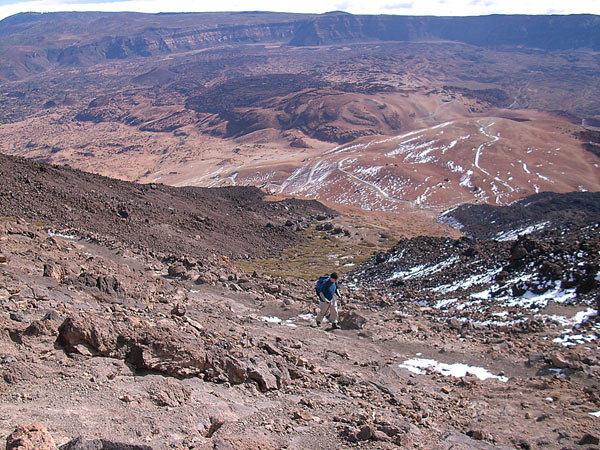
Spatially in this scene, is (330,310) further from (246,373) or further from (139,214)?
(139,214)

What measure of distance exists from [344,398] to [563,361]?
437cm

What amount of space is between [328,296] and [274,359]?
360cm

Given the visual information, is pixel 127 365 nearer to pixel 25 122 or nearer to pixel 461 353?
pixel 461 353

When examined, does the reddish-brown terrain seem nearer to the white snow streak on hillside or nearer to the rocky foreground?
the rocky foreground

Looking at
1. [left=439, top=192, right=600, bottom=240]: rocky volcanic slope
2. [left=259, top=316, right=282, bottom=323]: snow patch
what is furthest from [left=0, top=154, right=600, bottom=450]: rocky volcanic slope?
[left=439, top=192, right=600, bottom=240]: rocky volcanic slope

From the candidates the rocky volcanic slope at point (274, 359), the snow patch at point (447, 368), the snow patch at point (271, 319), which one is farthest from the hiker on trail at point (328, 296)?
the snow patch at point (447, 368)

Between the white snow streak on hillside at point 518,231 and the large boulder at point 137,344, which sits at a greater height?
the large boulder at point 137,344

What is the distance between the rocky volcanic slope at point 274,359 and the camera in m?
5.23

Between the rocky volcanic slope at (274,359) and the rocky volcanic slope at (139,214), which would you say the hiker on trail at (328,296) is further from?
the rocky volcanic slope at (139,214)

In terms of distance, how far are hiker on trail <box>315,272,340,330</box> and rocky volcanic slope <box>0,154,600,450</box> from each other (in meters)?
0.31

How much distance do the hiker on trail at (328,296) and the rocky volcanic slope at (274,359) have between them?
313mm

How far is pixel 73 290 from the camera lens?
28.7 feet

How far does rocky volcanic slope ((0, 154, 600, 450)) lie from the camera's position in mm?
5225

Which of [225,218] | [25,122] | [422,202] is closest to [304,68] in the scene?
[25,122]
